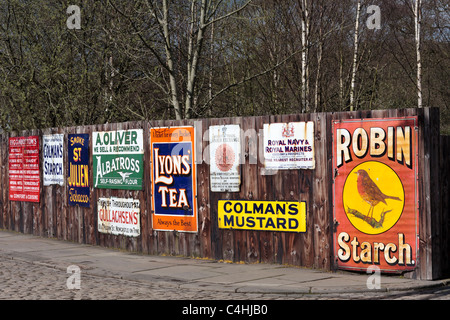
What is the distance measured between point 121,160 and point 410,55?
19.0m

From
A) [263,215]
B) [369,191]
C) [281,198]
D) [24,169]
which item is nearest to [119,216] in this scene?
[263,215]

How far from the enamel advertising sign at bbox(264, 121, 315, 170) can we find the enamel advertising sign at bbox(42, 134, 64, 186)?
6520 mm

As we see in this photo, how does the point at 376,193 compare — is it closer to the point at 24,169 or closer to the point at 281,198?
the point at 281,198

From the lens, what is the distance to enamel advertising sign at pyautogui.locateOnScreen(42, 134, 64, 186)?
16.4m

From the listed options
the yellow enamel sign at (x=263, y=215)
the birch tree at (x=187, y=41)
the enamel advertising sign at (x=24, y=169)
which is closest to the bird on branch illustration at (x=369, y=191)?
the yellow enamel sign at (x=263, y=215)

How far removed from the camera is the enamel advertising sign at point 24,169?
1742 cm

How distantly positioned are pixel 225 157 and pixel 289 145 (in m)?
1.44

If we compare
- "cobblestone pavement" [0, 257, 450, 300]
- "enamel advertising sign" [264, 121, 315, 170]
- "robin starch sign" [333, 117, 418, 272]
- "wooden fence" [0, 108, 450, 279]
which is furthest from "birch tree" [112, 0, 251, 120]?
"cobblestone pavement" [0, 257, 450, 300]

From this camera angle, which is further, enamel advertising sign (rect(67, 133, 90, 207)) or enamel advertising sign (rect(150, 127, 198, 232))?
enamel advertising sign (rect(67, 133, 90, 207))

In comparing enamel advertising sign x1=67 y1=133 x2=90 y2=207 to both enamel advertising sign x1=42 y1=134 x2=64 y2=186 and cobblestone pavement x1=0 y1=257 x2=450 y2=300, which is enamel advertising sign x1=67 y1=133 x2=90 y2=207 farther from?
cobblestone pavement x1=0 y1=257 x2=450 y2=300
